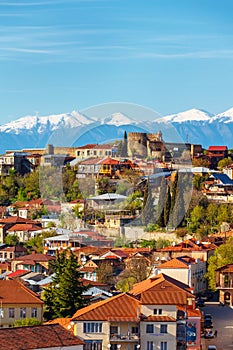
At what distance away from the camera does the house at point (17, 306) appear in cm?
2100

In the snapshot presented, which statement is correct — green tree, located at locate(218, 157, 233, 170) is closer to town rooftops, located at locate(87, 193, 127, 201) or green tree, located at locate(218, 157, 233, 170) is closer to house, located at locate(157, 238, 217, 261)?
house, located at locate(157, 238, 217, 261)

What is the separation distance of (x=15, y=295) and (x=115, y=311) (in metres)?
3.18

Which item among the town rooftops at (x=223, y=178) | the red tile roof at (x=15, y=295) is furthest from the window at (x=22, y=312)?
the town rooftops at (x=223, y=178)

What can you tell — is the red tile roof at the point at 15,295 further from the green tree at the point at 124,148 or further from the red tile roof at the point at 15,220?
the red tile roof at the point at 15,220

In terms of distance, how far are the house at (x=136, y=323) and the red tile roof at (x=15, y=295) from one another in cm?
252

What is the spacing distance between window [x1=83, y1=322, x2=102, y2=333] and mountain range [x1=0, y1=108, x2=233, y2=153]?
5.33m

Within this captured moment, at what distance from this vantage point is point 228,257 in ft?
98.0

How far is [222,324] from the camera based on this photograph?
22.8 meters

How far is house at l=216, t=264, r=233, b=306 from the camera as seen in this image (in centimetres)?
2716

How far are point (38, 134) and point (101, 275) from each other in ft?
159

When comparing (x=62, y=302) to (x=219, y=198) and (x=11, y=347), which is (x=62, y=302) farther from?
(x=219, y=198)

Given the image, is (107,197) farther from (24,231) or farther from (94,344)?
(94,344)

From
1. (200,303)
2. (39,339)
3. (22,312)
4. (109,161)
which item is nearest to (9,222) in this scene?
(109,161)

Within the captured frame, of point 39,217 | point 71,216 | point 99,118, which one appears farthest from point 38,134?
point 99,118
